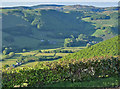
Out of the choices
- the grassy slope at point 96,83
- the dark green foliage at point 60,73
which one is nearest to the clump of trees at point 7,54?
the dark green foliage at point 60,73

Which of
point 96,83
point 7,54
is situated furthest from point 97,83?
point 7,54

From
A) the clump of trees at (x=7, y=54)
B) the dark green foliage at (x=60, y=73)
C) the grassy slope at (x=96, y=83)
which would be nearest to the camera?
the grassy slope at (x=96, y=83)

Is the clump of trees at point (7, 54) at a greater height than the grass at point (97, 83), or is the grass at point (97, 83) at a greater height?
the grass at point (97, 83)

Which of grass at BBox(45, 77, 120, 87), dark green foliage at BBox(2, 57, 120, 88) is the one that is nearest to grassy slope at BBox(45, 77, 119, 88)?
grass at BBox(45, 77, 120, 87)

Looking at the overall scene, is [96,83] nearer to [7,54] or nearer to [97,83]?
[97,83]

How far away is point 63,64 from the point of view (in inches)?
443

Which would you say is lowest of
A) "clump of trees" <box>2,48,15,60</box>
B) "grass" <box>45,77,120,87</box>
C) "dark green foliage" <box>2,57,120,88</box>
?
"clump of trees" <box>2,48,15,60</box>

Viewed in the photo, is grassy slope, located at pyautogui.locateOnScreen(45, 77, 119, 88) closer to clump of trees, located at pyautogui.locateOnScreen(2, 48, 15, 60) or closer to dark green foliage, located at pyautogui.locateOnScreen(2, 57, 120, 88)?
dark green foliage, located at pyautogui.locateOnScreen(2, 57, 120, 88)

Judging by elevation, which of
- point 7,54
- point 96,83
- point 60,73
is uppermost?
point 60,73

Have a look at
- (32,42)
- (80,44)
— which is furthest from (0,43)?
(80,44)

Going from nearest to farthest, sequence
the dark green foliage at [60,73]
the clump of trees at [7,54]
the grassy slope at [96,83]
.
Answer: the grassy slope at [96,83], the dark green foliage at [60,73], the clump of trees at [7,54]

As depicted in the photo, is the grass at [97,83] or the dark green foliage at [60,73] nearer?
the grass at [97,83]

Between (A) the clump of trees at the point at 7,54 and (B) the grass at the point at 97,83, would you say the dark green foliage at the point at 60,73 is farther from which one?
(A) the clump of trees at the point at 7,54

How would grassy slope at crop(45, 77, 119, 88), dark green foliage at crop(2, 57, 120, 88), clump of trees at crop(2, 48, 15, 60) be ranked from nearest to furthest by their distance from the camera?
grassy slope at crop(45, 77, 119, 88)
dark green foliage at crop(2, 57, 120, 88)
clump of trees at crop(2, 48, 15, 60)
